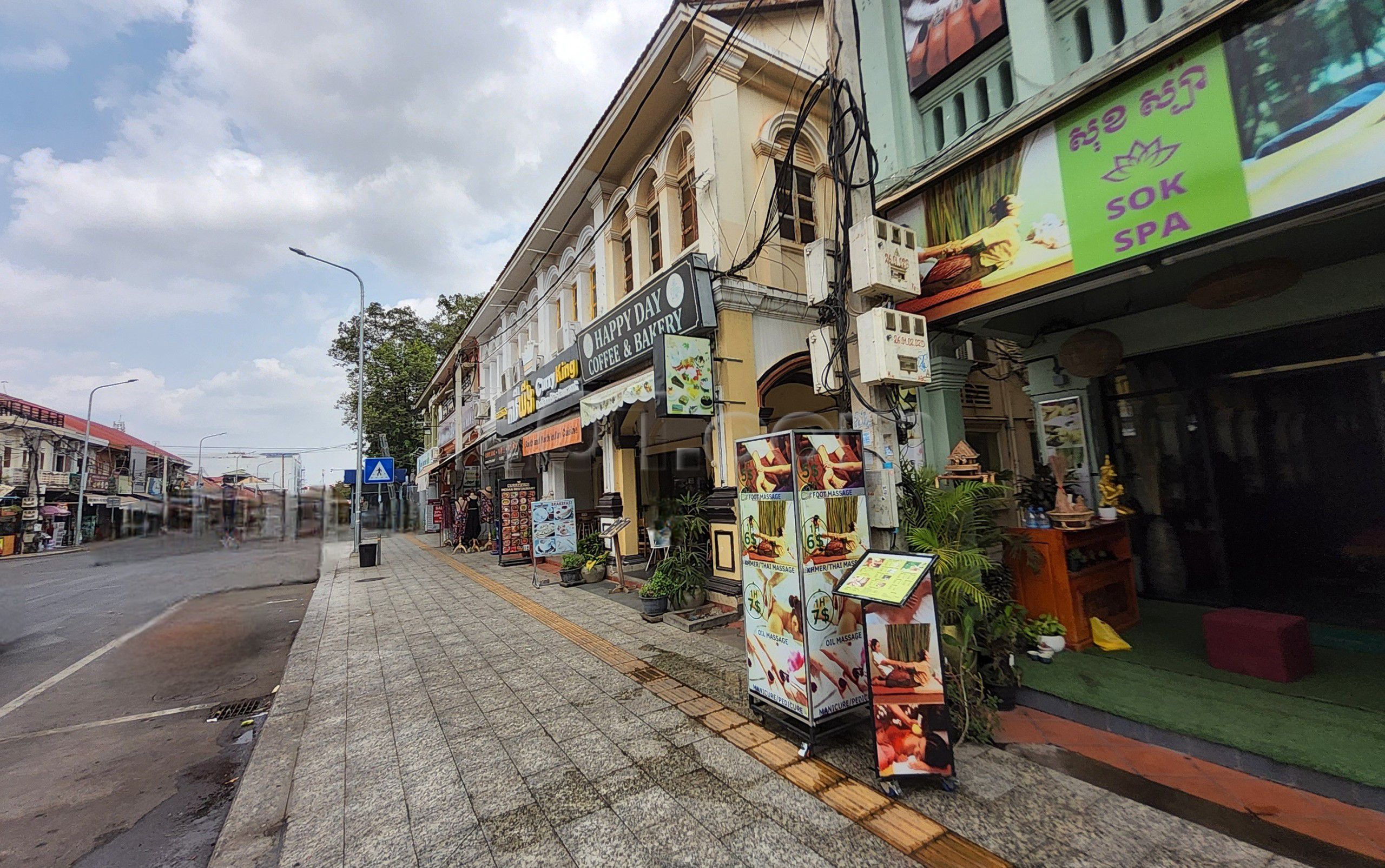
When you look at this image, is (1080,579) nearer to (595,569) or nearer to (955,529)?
(955,529)

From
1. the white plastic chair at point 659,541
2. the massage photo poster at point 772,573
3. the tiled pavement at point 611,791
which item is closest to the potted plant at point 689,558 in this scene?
the white plastic chair at point 659,541

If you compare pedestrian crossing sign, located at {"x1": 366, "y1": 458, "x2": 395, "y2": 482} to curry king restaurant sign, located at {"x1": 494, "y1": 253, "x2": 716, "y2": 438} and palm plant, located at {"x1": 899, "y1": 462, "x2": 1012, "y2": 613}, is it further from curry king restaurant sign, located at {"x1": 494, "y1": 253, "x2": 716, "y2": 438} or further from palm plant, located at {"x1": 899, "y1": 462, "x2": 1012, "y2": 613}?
palm plant, located at {"x1": 899, "y1": 462, "x2": 1012, "y2": 613}

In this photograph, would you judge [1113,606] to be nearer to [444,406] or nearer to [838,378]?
[838,378]

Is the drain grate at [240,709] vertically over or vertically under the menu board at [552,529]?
under

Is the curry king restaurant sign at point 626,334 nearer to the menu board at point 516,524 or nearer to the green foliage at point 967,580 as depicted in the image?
the menu board at point 516,524

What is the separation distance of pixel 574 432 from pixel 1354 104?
377 inches

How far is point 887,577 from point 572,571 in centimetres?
811

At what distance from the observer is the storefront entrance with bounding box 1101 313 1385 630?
176 inches

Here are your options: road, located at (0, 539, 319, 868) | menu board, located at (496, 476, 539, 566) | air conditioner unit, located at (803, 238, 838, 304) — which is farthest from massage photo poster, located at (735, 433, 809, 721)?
→ menu board, located at (496, 476, 539, 566)

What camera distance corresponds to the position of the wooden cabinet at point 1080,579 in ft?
15.2

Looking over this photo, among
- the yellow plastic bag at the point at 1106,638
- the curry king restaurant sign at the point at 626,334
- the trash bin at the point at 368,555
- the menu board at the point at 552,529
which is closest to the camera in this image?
the yellow plastic bag at the point at 1106,638

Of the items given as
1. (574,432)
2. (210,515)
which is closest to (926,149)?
(574,432)

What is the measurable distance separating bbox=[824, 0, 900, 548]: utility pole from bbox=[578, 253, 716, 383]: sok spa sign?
3.57 metres

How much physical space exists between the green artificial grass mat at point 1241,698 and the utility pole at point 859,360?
1891 millimetres
